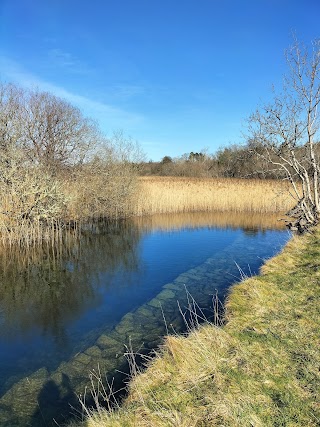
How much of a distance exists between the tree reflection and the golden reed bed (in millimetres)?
5101

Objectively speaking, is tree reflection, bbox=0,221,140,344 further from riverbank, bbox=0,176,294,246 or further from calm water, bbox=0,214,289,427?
riverbank, bbox=0,176,294,246

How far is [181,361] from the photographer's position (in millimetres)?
3191

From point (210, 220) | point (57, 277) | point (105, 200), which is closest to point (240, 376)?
point (57, 277)

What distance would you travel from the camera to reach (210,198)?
58.3 feet

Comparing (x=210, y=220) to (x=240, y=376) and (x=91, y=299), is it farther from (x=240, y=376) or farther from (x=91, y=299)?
(x=240, y=376)

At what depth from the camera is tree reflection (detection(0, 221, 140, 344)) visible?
17.8ft

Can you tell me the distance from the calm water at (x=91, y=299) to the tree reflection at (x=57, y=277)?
0.02 m

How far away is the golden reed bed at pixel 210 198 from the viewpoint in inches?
670

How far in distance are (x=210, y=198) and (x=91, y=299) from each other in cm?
1254

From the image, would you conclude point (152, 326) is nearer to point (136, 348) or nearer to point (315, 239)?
point (136, 348)

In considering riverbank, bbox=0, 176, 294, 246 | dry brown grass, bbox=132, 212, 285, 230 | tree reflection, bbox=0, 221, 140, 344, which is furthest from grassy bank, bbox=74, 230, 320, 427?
Result: dry brown grass, bbox=132, 212, 285, 230

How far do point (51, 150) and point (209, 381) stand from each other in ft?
44.5

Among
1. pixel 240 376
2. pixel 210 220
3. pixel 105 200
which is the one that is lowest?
pixel 240 376

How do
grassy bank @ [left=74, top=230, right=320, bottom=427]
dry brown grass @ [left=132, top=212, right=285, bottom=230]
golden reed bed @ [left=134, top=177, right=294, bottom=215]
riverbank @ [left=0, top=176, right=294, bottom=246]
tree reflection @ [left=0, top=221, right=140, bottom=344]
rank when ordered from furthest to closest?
1. golden reed bed @ [left=134, top=177, right=294, bottom=215]
2. dry brown grass @ [left=132, top=212, right=285, bottom=230]
3. riverbank @ [left=0, top=176, right=294, bottom=246]
4. tree reflection @ [left=0, top=221, right=140, bottom=344]
5. grassy bank @ [left=74, top=230, right=320, bottom=427]
